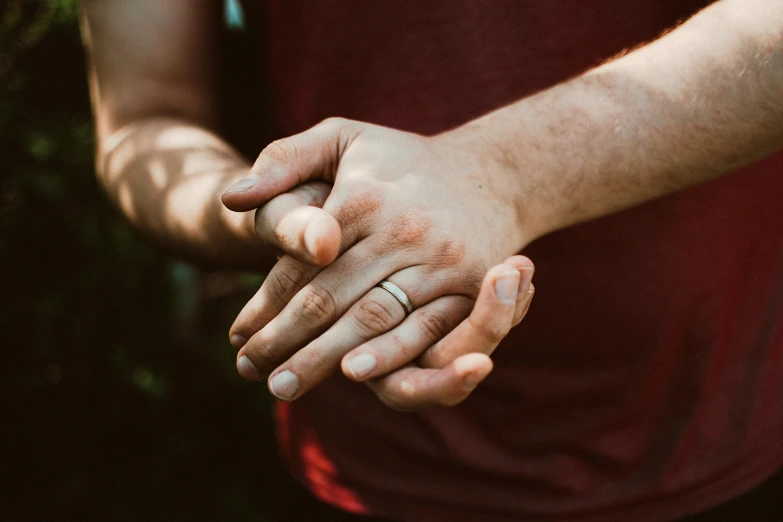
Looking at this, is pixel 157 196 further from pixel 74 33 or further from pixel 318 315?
pixel 74 33

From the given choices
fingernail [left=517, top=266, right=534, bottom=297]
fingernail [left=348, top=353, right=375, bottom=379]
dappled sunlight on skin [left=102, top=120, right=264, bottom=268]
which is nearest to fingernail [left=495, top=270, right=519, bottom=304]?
fingernail [left=517, top=266, right=534, bottom=297]

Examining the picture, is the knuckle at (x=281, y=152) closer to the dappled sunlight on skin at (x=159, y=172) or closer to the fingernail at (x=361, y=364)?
the fingernail at (x=361, y=364)

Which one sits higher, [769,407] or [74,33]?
[74,33]

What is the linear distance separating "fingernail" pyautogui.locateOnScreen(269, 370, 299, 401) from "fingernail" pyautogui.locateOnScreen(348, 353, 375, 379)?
0.13m

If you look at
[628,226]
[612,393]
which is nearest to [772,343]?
[612,393]

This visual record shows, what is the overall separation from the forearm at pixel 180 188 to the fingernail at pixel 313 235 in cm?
32

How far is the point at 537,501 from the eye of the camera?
1.64m

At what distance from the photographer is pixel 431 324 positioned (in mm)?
1157

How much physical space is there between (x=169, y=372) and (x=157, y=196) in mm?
1987

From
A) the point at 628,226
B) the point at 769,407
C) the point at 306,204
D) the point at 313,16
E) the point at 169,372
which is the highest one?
the point at 313,16

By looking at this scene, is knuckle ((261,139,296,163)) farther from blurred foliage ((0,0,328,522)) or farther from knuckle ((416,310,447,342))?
blurred foliage ((0,0,328,522))

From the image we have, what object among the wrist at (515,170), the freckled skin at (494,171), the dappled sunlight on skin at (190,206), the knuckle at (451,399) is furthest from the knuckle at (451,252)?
the dappled sunlight on skin at (190,206)

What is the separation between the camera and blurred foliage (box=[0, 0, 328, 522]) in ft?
9.62

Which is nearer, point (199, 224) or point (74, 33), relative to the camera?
point (199, 224)
